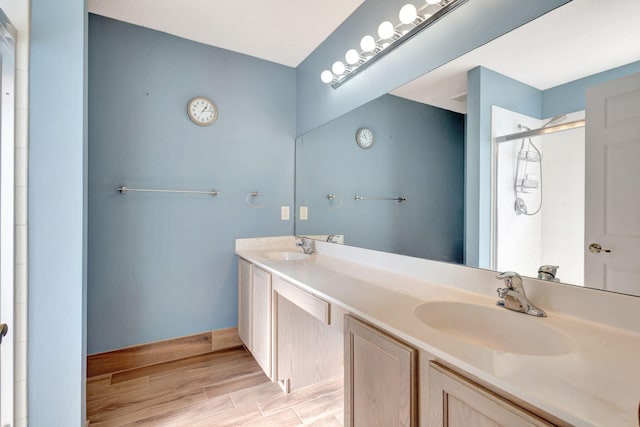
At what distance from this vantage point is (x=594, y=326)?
0.85 m

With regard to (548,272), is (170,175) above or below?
above

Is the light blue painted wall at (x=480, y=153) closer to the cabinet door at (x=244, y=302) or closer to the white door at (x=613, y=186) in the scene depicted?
the white door at (x=613, y=186)

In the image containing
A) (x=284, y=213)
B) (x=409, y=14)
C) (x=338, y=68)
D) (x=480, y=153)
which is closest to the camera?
(x=480, y=153)

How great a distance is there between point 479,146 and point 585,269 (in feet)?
1.88

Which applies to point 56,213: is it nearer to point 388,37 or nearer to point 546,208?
point 388,37

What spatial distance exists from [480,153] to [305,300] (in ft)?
3.28

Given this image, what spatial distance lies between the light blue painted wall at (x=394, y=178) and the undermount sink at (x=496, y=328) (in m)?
0.28

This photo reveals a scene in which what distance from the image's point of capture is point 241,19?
191cm

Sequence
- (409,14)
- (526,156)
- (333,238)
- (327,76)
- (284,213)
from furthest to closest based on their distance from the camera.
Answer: (284,213), (333,238), (327,76), (409,14), (526,156)

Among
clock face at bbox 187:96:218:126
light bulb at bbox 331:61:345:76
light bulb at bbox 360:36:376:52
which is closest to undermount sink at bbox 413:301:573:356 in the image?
light bulb at bbox 360:36:376:52

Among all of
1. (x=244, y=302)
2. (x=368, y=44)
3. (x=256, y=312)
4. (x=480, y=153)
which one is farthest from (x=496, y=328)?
(x=244, y=302)

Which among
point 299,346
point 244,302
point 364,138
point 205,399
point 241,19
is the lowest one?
point 205,399

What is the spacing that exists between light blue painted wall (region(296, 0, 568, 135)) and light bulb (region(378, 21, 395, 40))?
0.09 metres

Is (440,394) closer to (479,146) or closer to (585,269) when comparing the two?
(585,269)
